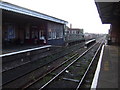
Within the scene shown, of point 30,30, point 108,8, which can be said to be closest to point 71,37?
point 30,30

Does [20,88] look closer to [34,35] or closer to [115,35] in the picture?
[34,35]

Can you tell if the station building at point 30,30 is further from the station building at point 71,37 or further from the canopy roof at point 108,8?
the canopy roof at point 108,8

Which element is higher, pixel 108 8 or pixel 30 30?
pixel 108 8

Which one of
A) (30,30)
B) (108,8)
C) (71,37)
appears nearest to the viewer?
(108,8)

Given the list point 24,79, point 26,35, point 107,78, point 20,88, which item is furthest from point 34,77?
point 26,35

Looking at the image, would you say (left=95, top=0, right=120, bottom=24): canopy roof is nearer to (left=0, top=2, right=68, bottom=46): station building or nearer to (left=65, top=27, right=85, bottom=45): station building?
(left=0, top=2, right=68, bottom=46): station building

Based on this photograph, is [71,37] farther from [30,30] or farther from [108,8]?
[108,8]

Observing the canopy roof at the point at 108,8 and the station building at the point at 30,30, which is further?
the station building at the point at 30,30

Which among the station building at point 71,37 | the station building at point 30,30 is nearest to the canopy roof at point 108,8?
the station building at point 30,30

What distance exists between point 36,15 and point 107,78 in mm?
9163

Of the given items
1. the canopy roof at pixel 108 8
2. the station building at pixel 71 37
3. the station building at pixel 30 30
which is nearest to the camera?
the canopy roof at pixel 108 8

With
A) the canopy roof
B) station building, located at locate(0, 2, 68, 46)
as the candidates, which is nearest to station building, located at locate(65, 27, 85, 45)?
station building, located at locate(0, 2, 68, 46)

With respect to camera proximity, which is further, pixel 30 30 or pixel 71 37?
pixel 71 37

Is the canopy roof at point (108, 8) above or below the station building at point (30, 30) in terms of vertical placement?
above
